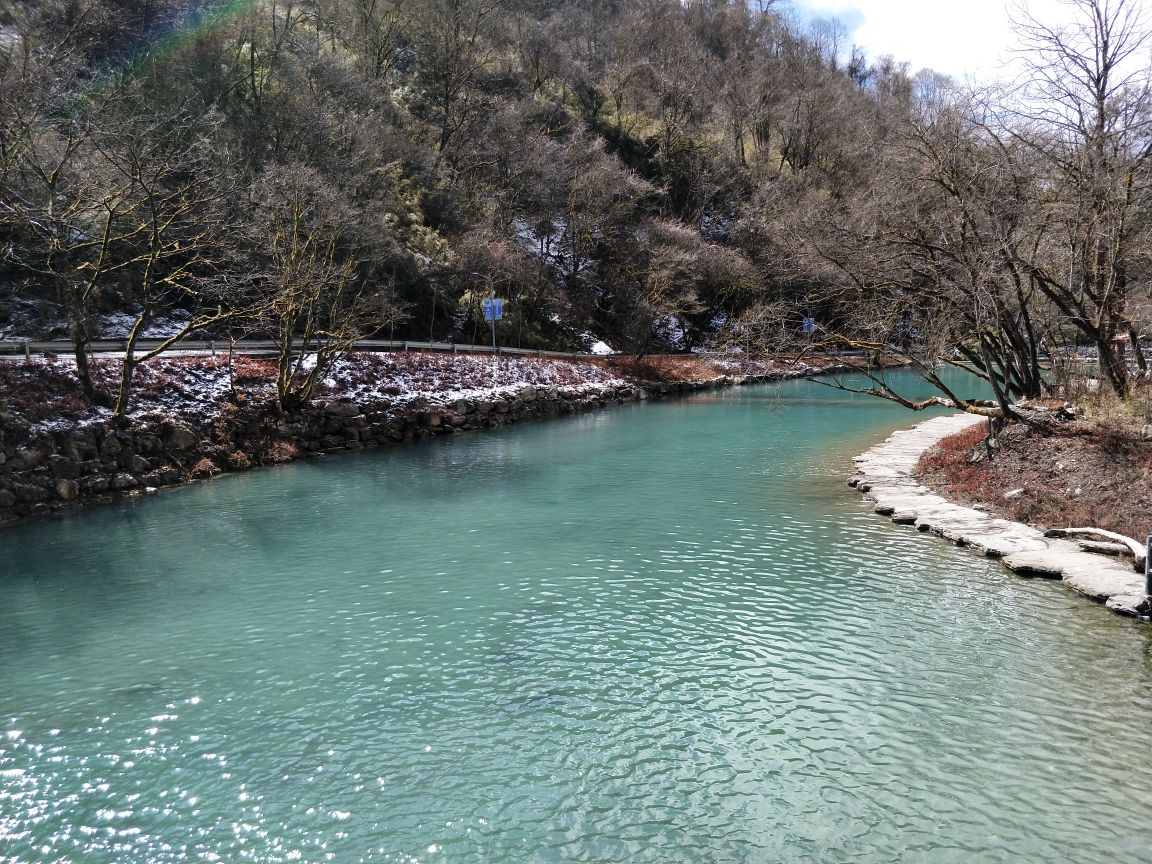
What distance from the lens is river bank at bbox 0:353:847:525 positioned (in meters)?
17.4

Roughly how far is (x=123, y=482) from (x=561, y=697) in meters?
15.1

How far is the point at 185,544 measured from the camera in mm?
14000

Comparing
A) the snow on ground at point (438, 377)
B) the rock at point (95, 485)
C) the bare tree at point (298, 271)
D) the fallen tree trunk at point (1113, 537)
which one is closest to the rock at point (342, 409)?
the snow on ground at point (438, 377)

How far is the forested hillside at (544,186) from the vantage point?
14.4 metres

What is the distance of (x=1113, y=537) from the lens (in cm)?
1095

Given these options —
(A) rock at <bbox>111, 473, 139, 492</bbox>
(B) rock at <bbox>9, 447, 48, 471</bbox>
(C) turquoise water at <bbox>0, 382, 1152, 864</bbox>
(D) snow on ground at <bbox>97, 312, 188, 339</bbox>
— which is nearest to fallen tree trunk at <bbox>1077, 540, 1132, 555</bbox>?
(C) turquoise water at <bbox>0, 382, 1152, 864</bbox>

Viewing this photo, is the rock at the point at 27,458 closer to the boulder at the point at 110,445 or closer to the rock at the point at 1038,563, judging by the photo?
the boulder at the point at 110,445

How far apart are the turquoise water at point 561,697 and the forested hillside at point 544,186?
567 centimetres

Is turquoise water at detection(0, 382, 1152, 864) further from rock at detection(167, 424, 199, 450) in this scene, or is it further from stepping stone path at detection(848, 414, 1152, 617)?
rock at detection(167, 424, 199, 450)

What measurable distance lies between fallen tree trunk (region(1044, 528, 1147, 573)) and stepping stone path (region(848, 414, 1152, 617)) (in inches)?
4.7

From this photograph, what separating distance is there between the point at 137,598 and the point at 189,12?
128 ft

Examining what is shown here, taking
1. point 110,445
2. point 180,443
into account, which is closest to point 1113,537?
point 180,443

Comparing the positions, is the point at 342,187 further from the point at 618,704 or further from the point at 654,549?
the point at 618,704

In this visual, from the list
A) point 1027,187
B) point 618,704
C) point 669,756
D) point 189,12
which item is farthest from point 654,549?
point 189,12
